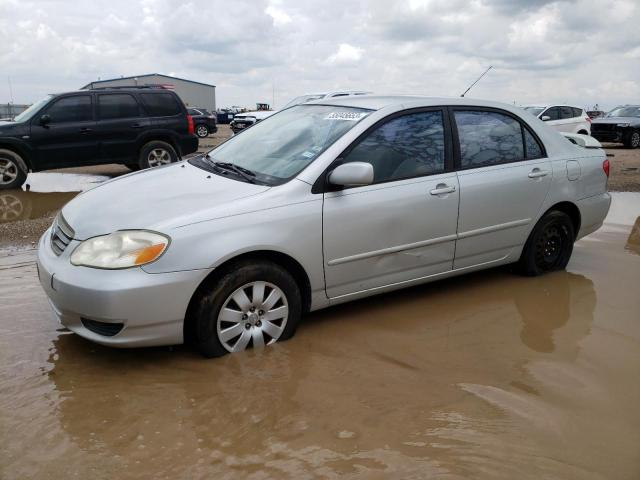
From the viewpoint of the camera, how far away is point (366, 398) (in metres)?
3.14

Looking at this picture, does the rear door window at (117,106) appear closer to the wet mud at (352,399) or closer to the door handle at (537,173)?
the wet mud at (352,399)

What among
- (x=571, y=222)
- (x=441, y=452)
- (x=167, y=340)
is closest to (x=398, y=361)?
(x=441, y=452)

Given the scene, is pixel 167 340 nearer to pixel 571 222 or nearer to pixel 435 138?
pixel 435 138

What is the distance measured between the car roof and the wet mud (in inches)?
59.4

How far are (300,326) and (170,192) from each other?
4.19ft

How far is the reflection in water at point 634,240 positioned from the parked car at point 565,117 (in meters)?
11.0

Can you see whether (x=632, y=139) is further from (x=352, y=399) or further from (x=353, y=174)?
(x=352, y=399)

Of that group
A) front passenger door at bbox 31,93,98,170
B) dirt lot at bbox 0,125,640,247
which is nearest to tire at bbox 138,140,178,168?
front passenger door at bbox 31,93,98,170

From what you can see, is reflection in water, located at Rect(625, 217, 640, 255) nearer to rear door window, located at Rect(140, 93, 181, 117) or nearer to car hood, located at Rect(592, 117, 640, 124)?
rear door window, located at Rect(140, 93, 181, 117)

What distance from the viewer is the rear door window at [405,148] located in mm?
4031

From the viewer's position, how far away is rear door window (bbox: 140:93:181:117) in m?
11.3

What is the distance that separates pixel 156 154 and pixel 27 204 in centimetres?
305

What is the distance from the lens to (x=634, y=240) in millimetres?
6676

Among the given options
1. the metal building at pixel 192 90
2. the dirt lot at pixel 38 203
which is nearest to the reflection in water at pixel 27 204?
the dirt lot at pixel 38 203
